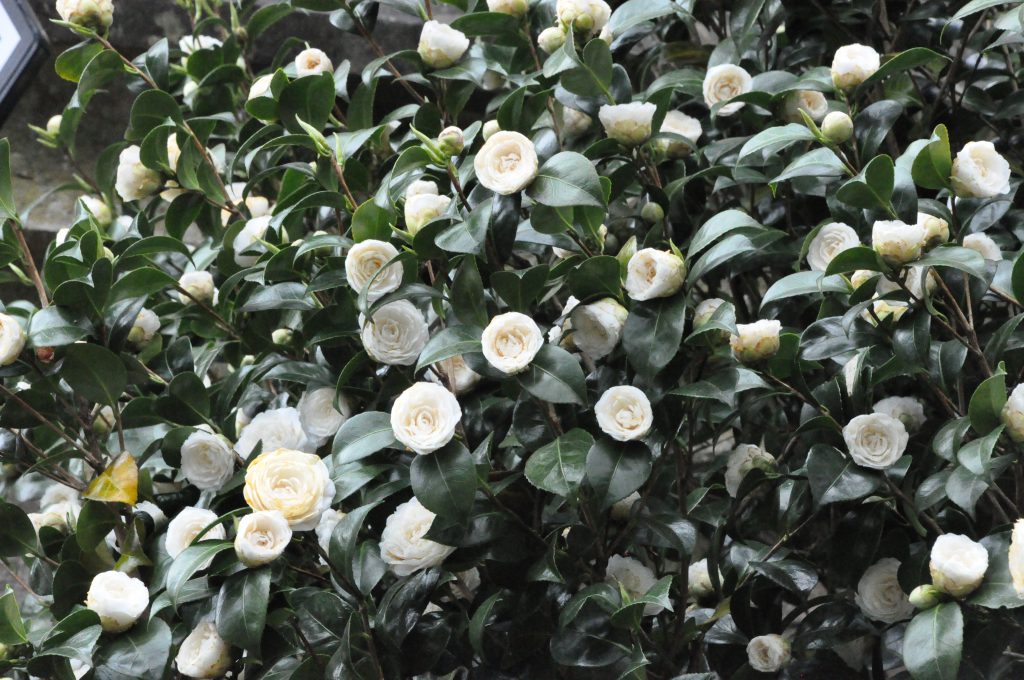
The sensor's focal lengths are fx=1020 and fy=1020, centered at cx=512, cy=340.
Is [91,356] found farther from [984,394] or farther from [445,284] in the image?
[984,394]

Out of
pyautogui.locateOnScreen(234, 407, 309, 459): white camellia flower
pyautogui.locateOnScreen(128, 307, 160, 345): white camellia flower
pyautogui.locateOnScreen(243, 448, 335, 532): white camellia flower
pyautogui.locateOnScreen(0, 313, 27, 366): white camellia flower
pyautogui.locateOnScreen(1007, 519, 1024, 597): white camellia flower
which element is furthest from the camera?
pyautogui.locateOnScreen(128, 307, 160, 345): white camellia flower

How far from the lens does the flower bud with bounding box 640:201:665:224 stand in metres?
1.11

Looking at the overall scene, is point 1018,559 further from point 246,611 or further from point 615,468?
point 246,611

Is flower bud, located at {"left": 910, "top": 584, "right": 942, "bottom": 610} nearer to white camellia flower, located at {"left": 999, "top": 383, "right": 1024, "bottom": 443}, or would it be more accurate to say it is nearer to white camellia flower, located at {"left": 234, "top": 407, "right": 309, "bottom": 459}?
white camellia flower, located at {"left": 999, "top": 383, "right": 1024, "bottom": 443}

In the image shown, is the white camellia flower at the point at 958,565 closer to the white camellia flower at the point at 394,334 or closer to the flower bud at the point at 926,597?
the flower bud at the point at 926,597

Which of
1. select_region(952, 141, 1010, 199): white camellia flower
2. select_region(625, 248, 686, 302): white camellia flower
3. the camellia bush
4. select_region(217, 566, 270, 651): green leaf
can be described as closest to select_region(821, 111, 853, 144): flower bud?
the camellia bush

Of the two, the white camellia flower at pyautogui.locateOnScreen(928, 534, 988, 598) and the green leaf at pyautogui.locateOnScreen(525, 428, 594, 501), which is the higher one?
the green leaf at pyautogui.locateOnScreen(525, 428, 594, 501)

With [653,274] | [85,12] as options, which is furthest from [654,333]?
[85,12]

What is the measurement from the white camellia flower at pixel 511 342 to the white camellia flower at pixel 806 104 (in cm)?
50

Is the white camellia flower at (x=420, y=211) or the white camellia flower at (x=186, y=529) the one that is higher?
the white camellia flower at (x=420, y=211)

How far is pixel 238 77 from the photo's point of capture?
1.37 m

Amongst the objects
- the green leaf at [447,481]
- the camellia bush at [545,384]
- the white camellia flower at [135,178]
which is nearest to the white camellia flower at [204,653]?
the camellia bush at [545,384]

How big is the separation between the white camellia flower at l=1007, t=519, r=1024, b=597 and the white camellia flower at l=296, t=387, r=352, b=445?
0.63 m

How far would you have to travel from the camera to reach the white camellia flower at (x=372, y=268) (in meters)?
0.92
